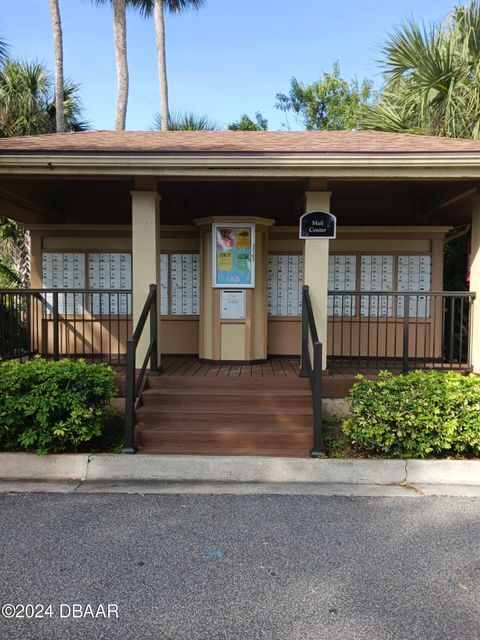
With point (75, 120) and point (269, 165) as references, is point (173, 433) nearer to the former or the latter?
point (269, 165)

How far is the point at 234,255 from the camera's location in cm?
685

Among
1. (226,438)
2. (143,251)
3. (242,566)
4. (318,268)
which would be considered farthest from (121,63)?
(242,566)

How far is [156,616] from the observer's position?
2.56 m

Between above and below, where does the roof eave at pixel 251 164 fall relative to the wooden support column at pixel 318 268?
above

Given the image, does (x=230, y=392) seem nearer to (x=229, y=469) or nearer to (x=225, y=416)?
(x=225, y=416)

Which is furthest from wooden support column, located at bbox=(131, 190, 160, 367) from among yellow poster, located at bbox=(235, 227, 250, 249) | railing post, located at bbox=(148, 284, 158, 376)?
yellow poster, located at bbox=(235, 227, 250, 249)

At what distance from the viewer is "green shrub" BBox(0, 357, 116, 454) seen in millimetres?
4668

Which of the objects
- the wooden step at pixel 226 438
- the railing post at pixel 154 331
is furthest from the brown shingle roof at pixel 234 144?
the wooden step at pixel 226 438

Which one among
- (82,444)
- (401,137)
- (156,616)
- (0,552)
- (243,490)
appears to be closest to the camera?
(156,616)

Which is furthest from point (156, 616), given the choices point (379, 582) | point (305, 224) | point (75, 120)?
point (75, 120)

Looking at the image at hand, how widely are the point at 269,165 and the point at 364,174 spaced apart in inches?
43.5

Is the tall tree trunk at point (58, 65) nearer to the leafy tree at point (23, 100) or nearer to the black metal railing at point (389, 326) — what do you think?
the leafy tree at point (23, 100)

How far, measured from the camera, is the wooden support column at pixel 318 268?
19.3 ft

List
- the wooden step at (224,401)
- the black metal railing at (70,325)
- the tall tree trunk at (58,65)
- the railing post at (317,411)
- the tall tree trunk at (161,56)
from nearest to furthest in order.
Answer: the railing post at (317,411) → the wooden step at (224,401) → the black metal railing at (70,325) → the tall tree trunk at (58,65) → the tall tree trunk at (161,56)
